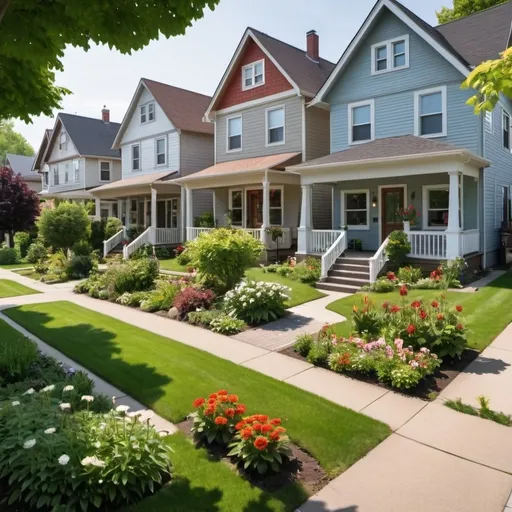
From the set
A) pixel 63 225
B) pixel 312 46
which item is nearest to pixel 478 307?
pixel 63 225

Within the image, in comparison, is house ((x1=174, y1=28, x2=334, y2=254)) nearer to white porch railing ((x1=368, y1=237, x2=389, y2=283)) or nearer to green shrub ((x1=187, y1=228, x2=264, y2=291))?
white porch railing ((x1=368, y1=237, x2=389, y2=283))

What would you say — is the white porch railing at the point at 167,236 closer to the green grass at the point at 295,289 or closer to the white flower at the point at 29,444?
the green grass at the point at 295,289

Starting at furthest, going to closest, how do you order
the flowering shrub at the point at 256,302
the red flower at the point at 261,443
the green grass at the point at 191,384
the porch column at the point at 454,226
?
1. the porch column at the point at 454,226
2. the flowering shrub at the point at 256,302
3. the green grass at the point at 191,384
4. the red flower at the point at 261,443

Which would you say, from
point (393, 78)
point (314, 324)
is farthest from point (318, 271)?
point (393, 78)

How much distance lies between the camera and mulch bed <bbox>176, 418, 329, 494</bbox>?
3.80m

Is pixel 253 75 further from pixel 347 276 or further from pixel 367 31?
pixel 347 276

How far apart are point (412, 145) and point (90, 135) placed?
27470 mm

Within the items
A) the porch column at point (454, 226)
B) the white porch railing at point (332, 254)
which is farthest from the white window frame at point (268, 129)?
the porch column at point (454, 226)

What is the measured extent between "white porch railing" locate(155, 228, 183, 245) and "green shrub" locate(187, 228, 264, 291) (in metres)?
11.7

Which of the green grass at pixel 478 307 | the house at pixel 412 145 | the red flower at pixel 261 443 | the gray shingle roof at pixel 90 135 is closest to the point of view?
the red flower at pixel 261 443

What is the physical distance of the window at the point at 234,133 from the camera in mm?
21784

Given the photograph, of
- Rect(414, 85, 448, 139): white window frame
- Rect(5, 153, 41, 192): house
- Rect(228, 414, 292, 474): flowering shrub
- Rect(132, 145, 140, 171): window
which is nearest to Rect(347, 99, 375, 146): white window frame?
Rect(414, 85, 448, 139): white window frame

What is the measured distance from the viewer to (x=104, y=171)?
109 ft

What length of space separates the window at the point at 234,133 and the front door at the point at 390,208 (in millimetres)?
8085
